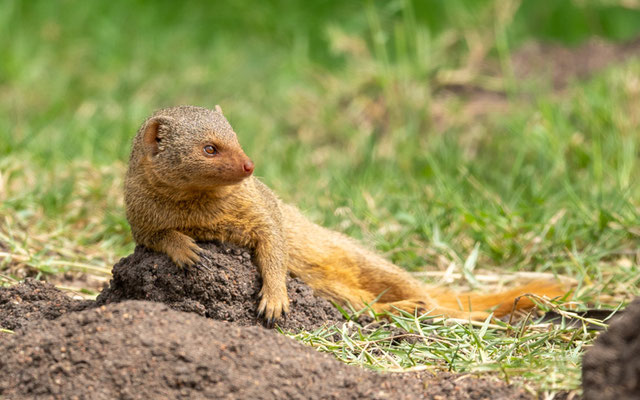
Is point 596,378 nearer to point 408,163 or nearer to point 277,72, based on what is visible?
point 408,163

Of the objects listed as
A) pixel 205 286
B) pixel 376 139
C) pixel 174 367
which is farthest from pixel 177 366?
pixel 376 139

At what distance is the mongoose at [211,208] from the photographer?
288 centimetres

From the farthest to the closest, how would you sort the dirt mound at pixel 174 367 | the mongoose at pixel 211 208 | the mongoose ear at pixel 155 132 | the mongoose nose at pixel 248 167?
the mongoose ear at pixel 155 132 → the mongoose at pixel 211 208 → the mongoose nose at pixel 248 167 → the dirt mound at pixel 174 367

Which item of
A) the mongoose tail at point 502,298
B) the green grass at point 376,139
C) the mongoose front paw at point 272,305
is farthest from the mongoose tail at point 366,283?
the mongoose front paw at point 272,305

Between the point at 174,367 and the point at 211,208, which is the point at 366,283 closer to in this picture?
the point at 211,208

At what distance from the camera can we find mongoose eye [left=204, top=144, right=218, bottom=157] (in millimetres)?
2875

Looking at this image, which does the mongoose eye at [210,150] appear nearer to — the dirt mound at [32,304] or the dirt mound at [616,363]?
the dirt mound at [32,304]

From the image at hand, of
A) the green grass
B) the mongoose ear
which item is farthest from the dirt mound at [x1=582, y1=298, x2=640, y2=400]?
the mongoose ear

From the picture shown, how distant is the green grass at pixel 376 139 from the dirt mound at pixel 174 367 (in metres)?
0.27

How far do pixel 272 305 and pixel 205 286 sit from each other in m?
0.26

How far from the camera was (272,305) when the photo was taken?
2.97m

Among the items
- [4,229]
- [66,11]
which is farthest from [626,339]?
[66,11]

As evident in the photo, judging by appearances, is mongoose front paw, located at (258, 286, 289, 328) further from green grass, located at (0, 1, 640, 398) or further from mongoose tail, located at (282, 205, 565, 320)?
mongoose tail, located at (282, 205, 565, 320)

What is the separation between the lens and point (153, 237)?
3.04 meters
